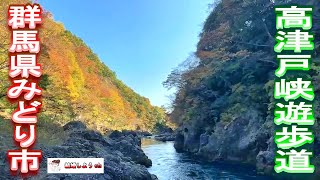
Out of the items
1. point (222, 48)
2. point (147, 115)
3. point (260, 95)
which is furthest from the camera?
point (147, 115)

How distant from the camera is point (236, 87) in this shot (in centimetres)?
3095

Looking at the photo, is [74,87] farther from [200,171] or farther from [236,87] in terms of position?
[200,171]

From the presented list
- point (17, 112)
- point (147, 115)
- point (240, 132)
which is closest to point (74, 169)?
point (17, 112)

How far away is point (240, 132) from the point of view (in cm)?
2861

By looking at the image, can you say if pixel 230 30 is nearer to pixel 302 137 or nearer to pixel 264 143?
pixel 264 143

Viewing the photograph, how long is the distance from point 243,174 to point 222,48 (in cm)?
1535

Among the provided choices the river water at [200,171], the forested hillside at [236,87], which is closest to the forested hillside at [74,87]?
the river water at [200,171]

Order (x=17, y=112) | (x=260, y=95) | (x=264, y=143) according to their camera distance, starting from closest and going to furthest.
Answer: (x=17, y=112) → (x=264, y=143) → (x=260, y=95)

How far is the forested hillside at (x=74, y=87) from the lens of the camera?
20656 mm

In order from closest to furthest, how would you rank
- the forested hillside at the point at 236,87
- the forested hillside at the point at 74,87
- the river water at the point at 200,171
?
the forested hillside at the point at 74,87 → the river water at the point at 200,171 → the forested hillside at the point at 236,87

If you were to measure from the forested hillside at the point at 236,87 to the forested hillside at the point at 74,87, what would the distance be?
39.1ft

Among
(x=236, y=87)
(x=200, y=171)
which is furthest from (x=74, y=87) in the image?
(x=200, y=171)

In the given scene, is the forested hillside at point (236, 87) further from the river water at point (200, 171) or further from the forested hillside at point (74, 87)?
the forested hillside at point (74, 87)

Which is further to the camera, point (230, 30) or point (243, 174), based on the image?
point (230, 30)
